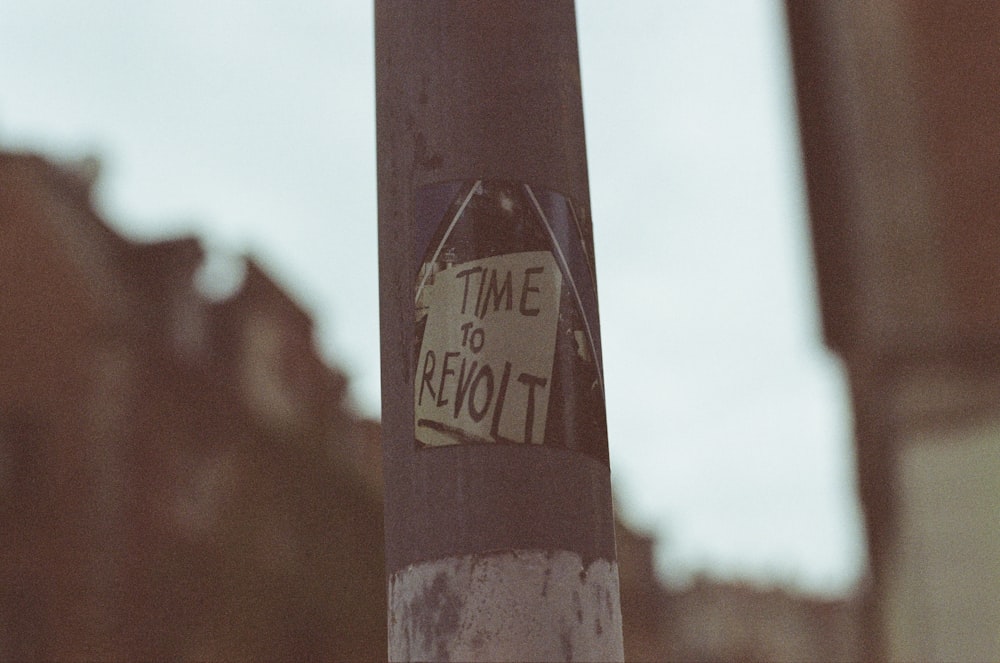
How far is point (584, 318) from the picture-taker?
1693 mm

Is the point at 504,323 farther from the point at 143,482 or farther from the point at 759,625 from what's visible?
the point at 759,625

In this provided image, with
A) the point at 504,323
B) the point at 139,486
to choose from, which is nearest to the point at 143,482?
the point at 139,486

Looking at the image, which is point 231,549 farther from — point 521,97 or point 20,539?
point 521,97

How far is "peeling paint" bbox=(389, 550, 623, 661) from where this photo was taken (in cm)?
146

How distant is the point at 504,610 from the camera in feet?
4.82

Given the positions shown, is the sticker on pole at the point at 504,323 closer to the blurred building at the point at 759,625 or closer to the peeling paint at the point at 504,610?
the peeling paint at the point at 504,610

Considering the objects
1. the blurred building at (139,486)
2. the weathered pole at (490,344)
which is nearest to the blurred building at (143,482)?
the blurred building at (139,486)

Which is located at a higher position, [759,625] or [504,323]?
[759,625]

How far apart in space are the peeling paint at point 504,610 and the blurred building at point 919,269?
438 inches

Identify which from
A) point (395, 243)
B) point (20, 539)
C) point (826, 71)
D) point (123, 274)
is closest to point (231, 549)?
point (20, 539)

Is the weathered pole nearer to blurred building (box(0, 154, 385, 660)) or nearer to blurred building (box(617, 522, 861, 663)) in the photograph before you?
blurred building (box(0, 154, 385, 660))

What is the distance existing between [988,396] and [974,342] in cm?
61

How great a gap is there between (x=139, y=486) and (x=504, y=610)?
73.6 feet

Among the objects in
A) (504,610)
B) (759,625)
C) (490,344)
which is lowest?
(504,610)
